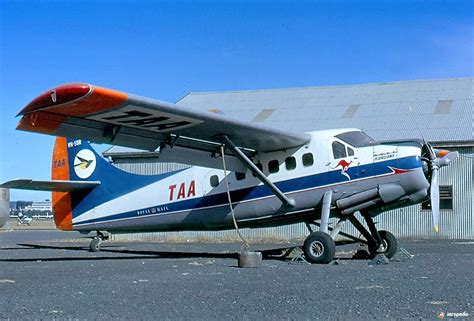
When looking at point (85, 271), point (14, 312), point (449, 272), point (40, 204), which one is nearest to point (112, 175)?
point (85, 271)

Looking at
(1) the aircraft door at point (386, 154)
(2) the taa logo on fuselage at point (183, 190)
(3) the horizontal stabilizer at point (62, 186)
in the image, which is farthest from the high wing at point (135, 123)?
(3) the horizontal stabilizer at point (62, 186)

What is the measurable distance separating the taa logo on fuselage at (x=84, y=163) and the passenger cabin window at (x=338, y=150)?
8.89 meters

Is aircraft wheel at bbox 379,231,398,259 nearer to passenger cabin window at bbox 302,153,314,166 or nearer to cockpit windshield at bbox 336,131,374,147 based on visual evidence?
cockpit windshield at bbox 336,131,374,147

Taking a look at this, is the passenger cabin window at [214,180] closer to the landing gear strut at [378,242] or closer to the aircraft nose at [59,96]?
the landing gear strut at [378,242]

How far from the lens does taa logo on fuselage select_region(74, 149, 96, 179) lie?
841 inches

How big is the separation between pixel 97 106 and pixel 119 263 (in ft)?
15.1

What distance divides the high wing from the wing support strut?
0.90ft

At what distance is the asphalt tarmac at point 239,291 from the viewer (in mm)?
7254

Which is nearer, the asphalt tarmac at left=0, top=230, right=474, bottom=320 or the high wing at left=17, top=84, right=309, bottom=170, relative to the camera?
the asphalt tarmac at left=0, top=230, right=474, bottom=320

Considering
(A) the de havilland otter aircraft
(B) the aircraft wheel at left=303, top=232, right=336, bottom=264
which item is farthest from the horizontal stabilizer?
(B) the aircraft wheel at left=303, top=232, right=336, bottom=264

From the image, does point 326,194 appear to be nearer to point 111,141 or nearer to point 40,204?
point 111,141

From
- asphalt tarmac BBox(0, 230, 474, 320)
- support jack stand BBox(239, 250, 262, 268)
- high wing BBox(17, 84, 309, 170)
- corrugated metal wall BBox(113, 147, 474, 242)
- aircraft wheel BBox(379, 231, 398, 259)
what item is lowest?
asphalt tarmac BBox(0, 230, 474, 320)

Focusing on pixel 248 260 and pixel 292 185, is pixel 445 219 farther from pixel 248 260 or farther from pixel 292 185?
pixel 248 260

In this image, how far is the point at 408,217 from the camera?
1179 inches
